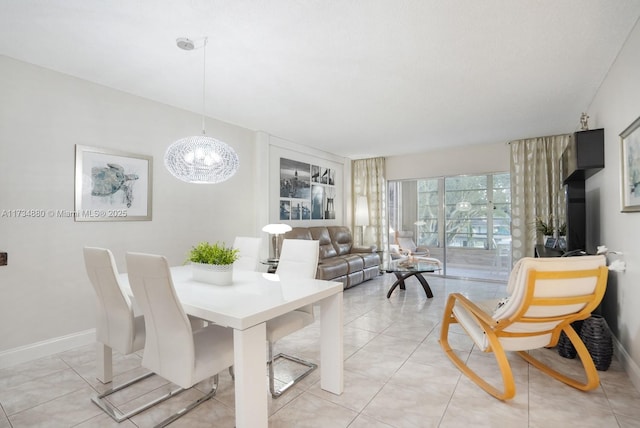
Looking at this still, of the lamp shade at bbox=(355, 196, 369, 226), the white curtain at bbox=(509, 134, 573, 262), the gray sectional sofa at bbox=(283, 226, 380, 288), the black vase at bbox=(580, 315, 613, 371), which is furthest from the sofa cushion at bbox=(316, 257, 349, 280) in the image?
the white curtain at bbox=(509, 134, 573, 262)

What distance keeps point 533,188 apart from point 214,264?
17.1ft

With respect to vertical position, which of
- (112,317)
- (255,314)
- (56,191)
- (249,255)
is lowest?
(112,317)

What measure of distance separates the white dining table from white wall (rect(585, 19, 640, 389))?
204 cm

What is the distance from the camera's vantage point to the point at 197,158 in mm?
2375

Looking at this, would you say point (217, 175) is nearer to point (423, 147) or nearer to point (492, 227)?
point (423, 147)

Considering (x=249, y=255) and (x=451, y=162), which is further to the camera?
(x=451, y=162)

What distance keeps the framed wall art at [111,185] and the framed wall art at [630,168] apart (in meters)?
4.20

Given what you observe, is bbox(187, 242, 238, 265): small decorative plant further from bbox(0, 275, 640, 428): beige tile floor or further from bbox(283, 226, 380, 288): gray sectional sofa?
bbox(283, 226, 380, 288): gray sectional sofa

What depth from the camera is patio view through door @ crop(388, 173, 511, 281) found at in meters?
5.57

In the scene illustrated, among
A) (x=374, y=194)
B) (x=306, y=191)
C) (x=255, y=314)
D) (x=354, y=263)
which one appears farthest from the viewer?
(x=374, y=194)

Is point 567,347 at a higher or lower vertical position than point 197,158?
lower

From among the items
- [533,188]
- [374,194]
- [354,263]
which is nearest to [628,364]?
[354,263]

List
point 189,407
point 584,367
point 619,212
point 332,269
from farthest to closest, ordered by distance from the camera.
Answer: point 332,269
point 619,212
point 584,367
point 189,407

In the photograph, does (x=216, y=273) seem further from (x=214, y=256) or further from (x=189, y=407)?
(x=189, y=407)
